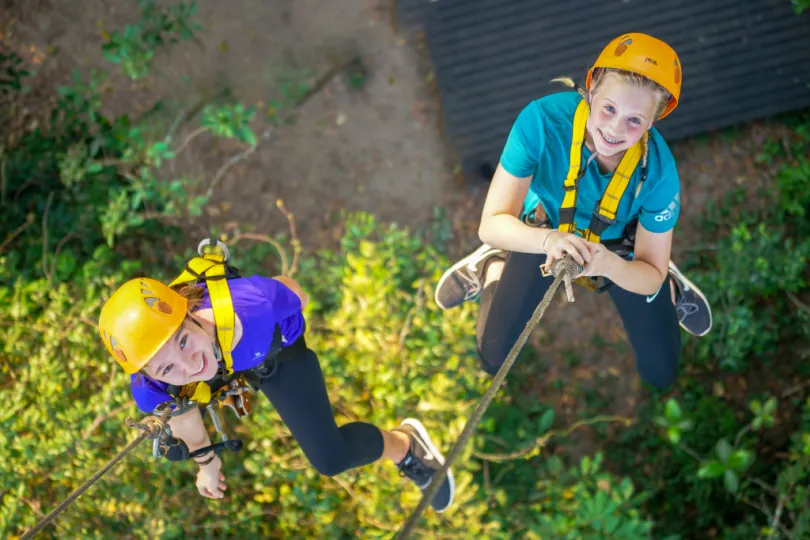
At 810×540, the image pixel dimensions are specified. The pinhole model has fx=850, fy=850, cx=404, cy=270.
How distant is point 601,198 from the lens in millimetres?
2820

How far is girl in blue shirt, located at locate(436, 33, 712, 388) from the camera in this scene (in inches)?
99.3

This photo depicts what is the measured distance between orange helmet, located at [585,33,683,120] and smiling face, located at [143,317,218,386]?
1470 mm

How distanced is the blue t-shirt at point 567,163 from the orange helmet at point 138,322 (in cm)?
119

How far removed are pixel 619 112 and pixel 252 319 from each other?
4.34 feet

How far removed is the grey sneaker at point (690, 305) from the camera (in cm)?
341

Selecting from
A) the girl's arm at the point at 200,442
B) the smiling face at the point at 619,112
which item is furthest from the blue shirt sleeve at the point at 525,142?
the girl's arm at the point at 200,442

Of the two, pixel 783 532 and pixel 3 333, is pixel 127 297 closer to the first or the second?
pixel 3 333

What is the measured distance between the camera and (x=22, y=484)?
12.1 ft

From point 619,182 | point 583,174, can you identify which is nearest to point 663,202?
point 619,182

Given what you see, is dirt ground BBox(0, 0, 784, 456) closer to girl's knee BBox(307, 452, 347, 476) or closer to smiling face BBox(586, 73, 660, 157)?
girl's knee BBox(307, 452, 347, 476)

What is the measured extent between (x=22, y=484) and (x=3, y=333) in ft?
2.44

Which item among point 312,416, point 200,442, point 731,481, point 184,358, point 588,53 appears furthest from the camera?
point 588,53

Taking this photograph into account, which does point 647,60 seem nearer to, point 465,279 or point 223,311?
point 465,279

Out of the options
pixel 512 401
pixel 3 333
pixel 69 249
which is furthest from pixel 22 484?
pixel 512 401
